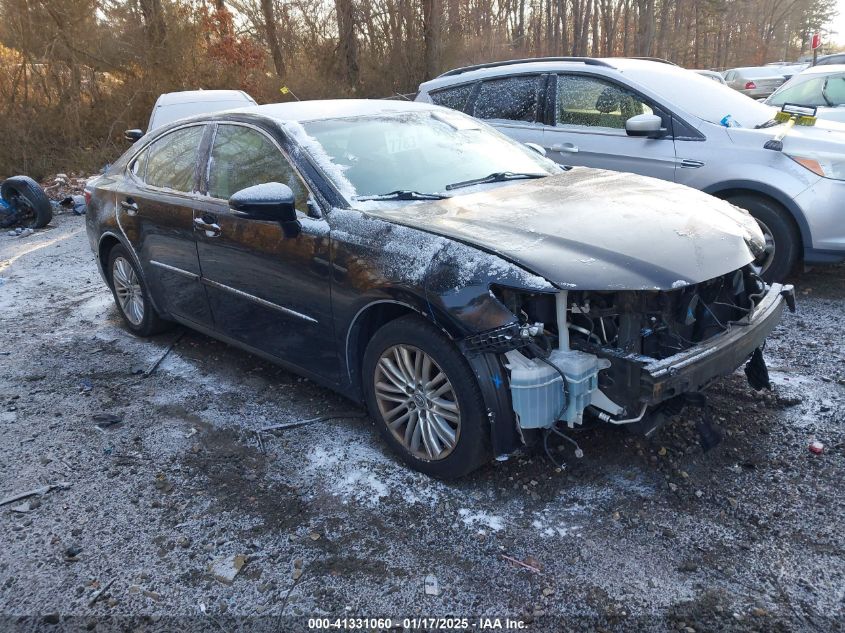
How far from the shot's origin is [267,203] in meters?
3.34

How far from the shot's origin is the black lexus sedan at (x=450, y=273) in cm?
277

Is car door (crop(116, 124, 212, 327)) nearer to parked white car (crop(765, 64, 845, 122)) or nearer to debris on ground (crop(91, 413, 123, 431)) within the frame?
debris on ground (crop(91, 413, 123, 431))

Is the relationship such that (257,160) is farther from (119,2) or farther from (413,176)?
(119,2)

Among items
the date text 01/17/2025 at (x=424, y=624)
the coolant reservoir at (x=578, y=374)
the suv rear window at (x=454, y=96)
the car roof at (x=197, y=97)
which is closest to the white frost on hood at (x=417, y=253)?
the coolant reservoir at (x=578, y=374)

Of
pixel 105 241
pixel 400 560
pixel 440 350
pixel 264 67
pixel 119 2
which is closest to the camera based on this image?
pixel 400 560

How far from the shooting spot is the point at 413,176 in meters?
3.74

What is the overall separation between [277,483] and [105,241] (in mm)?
3110

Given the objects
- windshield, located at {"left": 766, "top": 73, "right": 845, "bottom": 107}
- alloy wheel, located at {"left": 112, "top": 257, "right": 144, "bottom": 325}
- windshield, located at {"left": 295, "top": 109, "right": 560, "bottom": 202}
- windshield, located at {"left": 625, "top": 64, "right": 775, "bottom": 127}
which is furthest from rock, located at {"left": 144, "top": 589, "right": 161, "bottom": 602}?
windshield, located at {"left": 766, "top": 73, "right": 845, "bottom": 107}

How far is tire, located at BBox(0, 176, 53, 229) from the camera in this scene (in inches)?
388

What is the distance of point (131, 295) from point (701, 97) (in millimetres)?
5089

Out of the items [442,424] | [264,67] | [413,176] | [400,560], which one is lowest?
[400,560]

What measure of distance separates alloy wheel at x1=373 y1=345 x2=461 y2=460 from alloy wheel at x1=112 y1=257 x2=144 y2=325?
2.73 meters

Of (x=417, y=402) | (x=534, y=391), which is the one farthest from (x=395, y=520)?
(x=534, y=391)

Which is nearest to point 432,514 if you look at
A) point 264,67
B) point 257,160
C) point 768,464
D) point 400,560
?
point 400,560
